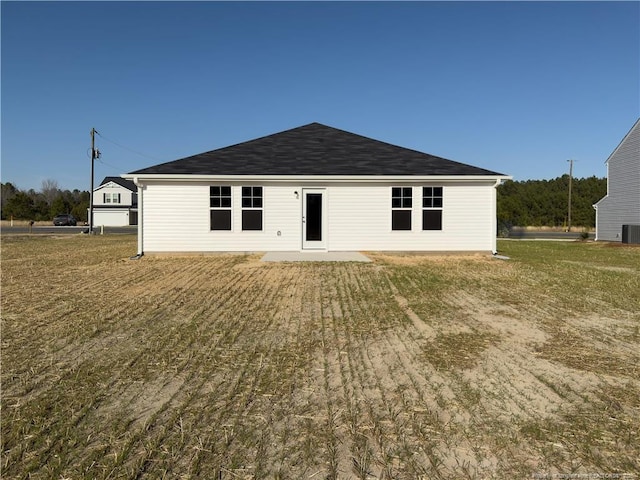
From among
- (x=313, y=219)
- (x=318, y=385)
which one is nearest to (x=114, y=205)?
(x=313, y=219)

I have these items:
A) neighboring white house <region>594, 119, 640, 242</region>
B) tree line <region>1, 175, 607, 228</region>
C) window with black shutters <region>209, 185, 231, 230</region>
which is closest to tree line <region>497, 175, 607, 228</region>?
tree line <region>1, 175, 607, 228</region>

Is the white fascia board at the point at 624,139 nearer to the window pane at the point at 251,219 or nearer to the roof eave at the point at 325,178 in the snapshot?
the roof eave at the point at 325,178

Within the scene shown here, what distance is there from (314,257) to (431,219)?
475cm

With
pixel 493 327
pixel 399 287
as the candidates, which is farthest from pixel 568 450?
pixel 399 287

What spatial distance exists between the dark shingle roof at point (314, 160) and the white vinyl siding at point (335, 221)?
1.79 ft

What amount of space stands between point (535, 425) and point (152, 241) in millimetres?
13991

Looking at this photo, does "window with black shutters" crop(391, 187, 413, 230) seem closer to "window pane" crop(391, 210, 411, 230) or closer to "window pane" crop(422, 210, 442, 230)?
"window pane" crop(391, 210, 411, 230)

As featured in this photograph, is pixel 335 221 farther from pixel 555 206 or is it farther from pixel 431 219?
pixel 555 206

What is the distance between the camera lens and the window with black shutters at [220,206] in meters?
14.7

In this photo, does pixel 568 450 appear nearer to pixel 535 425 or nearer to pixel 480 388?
pixel 535 425

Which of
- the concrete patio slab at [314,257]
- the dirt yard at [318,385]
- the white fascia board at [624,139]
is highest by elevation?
the white fascia board at [624,139]

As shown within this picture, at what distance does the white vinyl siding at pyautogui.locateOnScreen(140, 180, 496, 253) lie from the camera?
1465 centimetres

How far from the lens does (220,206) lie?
48.5ft

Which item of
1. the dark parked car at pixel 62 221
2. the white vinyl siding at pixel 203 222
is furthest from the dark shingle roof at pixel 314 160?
the dark parked car at pixel 62 221
